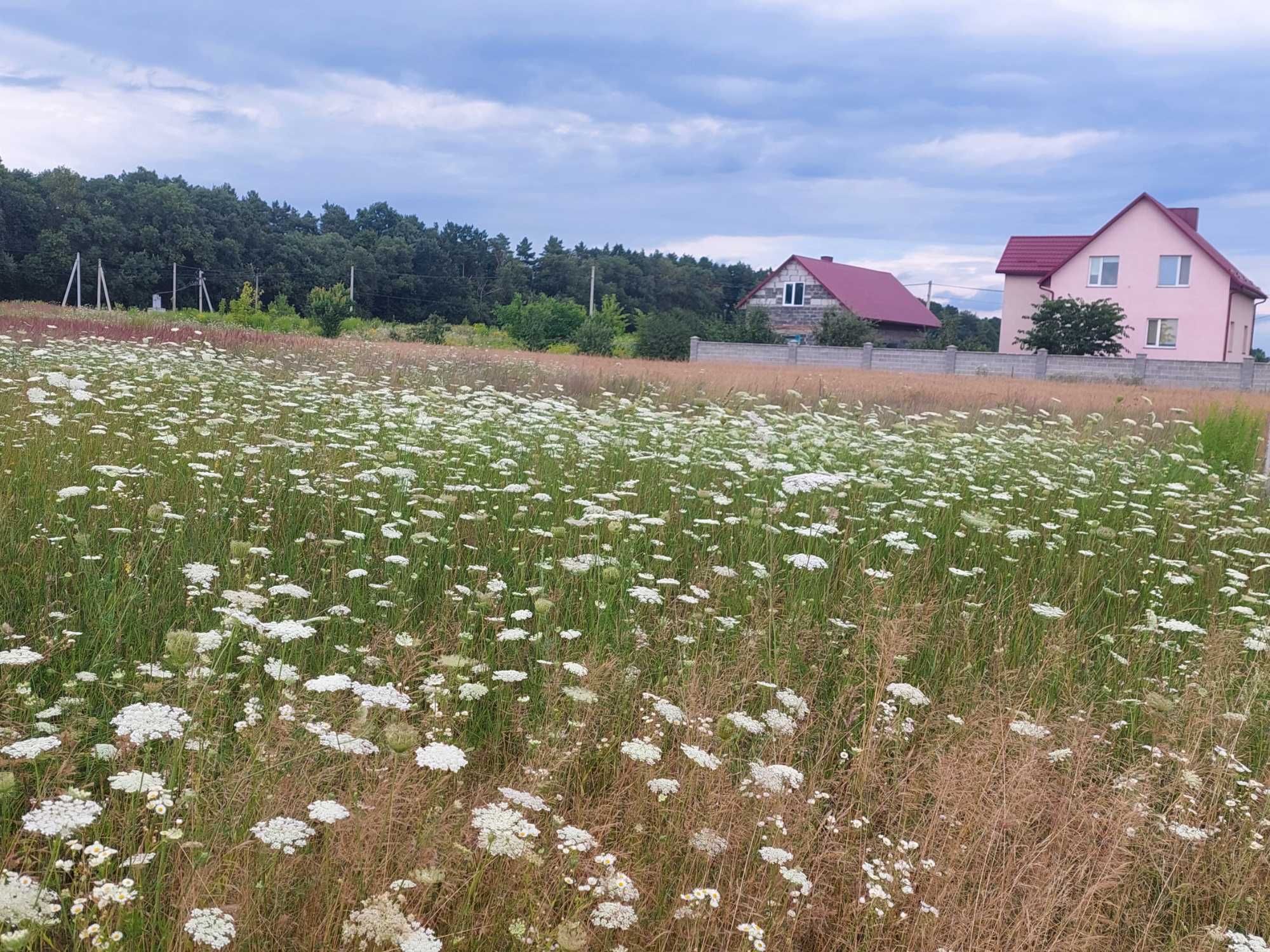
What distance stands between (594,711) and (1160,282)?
1633 inches

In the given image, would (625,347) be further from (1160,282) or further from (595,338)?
(1160,282)

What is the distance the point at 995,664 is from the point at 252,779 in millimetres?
2988

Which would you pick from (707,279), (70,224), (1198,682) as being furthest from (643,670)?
(707,279)

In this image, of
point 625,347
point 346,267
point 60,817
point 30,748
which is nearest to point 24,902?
point 60,817

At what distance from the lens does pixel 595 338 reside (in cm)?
3519

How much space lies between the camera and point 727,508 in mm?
5910

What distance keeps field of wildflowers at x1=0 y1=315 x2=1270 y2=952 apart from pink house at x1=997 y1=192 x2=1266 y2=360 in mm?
34291

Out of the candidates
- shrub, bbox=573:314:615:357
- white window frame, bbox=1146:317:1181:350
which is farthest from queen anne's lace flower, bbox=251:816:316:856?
white window frame, bbox=1146:317:1181:350

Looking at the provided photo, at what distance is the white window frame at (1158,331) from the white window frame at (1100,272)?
7.09ft

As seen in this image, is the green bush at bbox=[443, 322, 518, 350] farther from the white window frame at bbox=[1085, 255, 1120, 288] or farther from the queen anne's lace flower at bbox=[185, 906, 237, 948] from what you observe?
the queen anne's lace flower at bbox=[185, 906, 237, 948]

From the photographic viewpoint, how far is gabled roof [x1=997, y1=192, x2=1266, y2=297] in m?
36.3

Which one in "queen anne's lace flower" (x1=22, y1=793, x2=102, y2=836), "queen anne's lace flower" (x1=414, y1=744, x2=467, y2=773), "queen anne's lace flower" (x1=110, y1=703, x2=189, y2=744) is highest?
"queen anne's lace flower" (x1=110, y1=703, x2=189, y2=744)

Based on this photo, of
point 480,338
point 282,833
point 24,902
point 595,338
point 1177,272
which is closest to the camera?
point 24,902

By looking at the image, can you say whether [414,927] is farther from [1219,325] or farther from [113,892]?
[1219,325]
